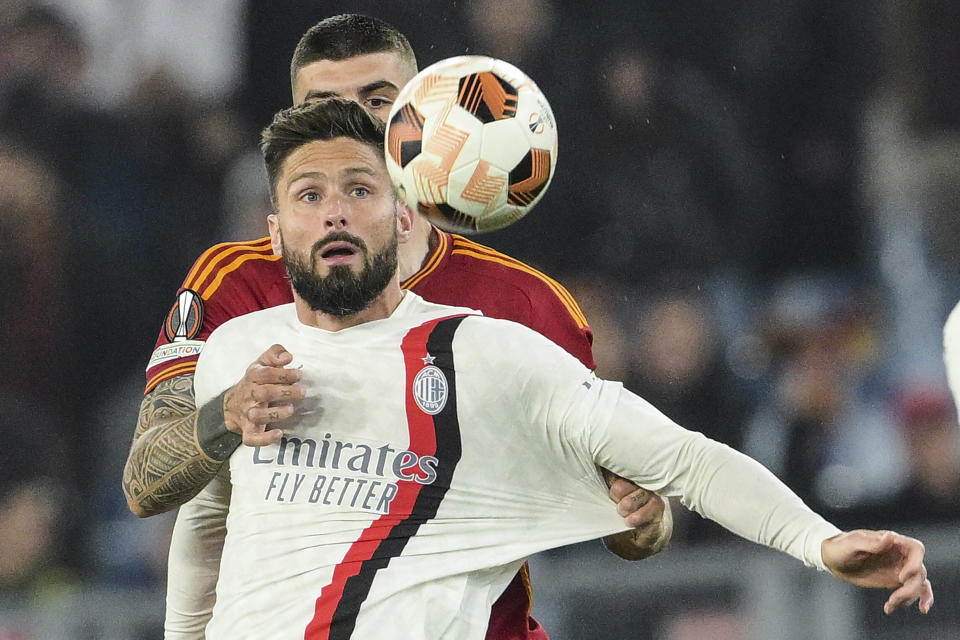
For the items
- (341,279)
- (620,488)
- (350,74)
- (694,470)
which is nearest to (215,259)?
(350,74)

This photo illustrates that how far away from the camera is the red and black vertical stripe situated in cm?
280

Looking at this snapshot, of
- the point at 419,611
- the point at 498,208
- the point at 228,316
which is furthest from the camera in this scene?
the point at 228,316

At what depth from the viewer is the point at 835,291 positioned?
6957mm

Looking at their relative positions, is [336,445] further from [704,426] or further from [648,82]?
[648,82]

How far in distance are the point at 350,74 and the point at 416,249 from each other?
56 centimetres

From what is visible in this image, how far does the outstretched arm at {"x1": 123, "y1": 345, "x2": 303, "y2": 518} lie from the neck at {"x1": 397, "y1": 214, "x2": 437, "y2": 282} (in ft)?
1.89

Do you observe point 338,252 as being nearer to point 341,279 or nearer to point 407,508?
point 341,279

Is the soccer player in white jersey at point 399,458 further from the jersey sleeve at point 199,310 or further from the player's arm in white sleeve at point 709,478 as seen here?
the jersey sleeve at point 199,310

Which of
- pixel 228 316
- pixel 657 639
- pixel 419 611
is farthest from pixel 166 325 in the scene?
pixel 657 639

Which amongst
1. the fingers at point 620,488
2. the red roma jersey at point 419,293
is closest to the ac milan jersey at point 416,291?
the red roma jersey at point 419,293

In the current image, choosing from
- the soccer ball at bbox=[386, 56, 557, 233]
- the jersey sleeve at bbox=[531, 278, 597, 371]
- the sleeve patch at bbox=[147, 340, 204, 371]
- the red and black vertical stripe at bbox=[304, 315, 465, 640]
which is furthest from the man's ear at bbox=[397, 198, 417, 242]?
the sleeve patch at bbox=[147, 340, 204, 371]

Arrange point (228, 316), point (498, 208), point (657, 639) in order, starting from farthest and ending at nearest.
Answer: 1. point (657, 639)
2. point (228, 316)
3. point (498, 208)

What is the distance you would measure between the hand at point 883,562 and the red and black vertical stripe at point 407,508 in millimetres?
772

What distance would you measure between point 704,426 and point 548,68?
6.39 feet
